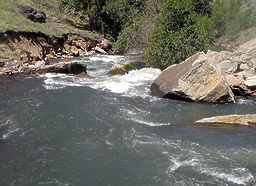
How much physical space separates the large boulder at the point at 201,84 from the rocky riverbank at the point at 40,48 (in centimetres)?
1080

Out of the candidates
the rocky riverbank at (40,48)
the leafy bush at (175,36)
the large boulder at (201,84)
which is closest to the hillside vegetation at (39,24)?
the rocky riverbank at (40,48)

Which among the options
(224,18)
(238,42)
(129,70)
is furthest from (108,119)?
(224,18)

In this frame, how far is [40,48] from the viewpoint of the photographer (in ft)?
86.0

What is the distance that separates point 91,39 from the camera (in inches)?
1283

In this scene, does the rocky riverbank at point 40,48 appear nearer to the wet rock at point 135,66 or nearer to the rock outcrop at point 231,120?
the wet rock at point 135,66

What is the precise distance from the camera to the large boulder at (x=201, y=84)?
13539 millimetres

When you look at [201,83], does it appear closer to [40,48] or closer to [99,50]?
[40,48]

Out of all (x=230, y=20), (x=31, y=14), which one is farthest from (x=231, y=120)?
(x=230, y=20)

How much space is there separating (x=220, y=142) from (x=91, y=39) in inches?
1006

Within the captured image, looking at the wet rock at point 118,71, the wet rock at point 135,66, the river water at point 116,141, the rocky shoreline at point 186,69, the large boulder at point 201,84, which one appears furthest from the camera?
the wet rock at point 135,66

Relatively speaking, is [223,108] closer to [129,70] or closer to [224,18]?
[129,70]

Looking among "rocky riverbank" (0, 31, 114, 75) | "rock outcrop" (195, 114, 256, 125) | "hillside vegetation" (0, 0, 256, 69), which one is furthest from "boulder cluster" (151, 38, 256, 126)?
"rocky riverbank" (0, 31, 114, 75)

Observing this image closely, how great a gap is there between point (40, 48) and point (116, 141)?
19293 millimetres

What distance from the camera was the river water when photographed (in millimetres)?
7566
